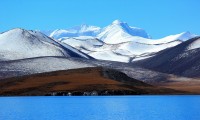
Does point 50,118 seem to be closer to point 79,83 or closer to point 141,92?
point 141,92

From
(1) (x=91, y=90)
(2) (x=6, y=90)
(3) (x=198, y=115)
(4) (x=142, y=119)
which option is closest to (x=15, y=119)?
(4) (x=142, y=119)

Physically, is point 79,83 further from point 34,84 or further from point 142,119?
point 142,119

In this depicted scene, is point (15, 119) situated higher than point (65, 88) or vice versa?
point (65, 88)

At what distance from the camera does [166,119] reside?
67562 millimetres

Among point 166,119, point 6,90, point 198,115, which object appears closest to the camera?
point 166,119

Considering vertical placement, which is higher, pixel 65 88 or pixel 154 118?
pixel 65 88

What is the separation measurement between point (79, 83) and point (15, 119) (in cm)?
12274

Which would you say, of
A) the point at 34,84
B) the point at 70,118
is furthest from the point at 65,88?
the point at 70,118

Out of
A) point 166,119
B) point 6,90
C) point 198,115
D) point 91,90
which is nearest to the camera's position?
point 166,119

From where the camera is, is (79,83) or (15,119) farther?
(79,83)

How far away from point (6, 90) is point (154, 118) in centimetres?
12373

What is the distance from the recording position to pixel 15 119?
67.7m

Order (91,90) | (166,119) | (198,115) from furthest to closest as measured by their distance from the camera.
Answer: (91,90)
(198,115)
(166,119)

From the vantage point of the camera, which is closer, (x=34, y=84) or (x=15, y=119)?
(x=15, y=119)
